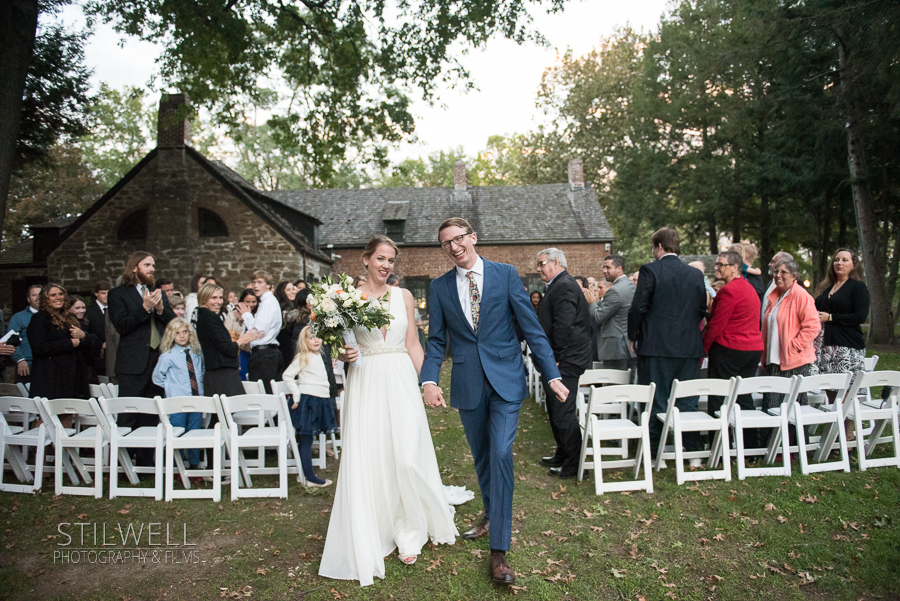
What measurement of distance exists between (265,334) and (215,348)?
0.83 meters

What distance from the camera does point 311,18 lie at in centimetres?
1346

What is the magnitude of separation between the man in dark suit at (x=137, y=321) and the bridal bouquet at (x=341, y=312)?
114 inches

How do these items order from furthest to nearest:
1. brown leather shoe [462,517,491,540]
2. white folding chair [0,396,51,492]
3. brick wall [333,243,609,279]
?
1. brick wall [333,243,609,279]
2. white folding chair [0,396,51,492]
3. brown leather shoe [462,517,491,540]

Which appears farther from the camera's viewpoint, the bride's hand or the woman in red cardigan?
the woman in red cardigan

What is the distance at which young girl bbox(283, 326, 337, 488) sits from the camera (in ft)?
17.8

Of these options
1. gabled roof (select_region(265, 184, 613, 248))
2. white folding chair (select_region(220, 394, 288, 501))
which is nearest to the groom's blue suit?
white folding chair (select_region(220, 394, 288, 501))

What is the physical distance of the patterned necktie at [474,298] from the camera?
370 cm

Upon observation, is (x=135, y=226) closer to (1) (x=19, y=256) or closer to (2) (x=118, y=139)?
(1) (x=19, y=256)

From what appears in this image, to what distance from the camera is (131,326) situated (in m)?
5.97

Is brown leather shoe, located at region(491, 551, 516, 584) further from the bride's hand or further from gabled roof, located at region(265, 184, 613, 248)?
gabled roof, located at region(265, 184, 613, 248)

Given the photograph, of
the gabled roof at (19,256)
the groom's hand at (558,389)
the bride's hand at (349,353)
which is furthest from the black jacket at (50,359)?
the gabled roof at (19,256)

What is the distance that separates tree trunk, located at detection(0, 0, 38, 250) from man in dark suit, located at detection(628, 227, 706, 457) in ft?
22.0

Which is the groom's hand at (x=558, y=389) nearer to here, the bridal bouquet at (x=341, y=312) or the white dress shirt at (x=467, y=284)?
the white dress shirt at (x=467, y=284)

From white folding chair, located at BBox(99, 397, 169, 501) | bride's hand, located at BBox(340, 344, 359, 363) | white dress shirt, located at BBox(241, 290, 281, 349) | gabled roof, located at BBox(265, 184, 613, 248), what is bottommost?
white folding chair, located at BBox(99, 397, 169, 501)
